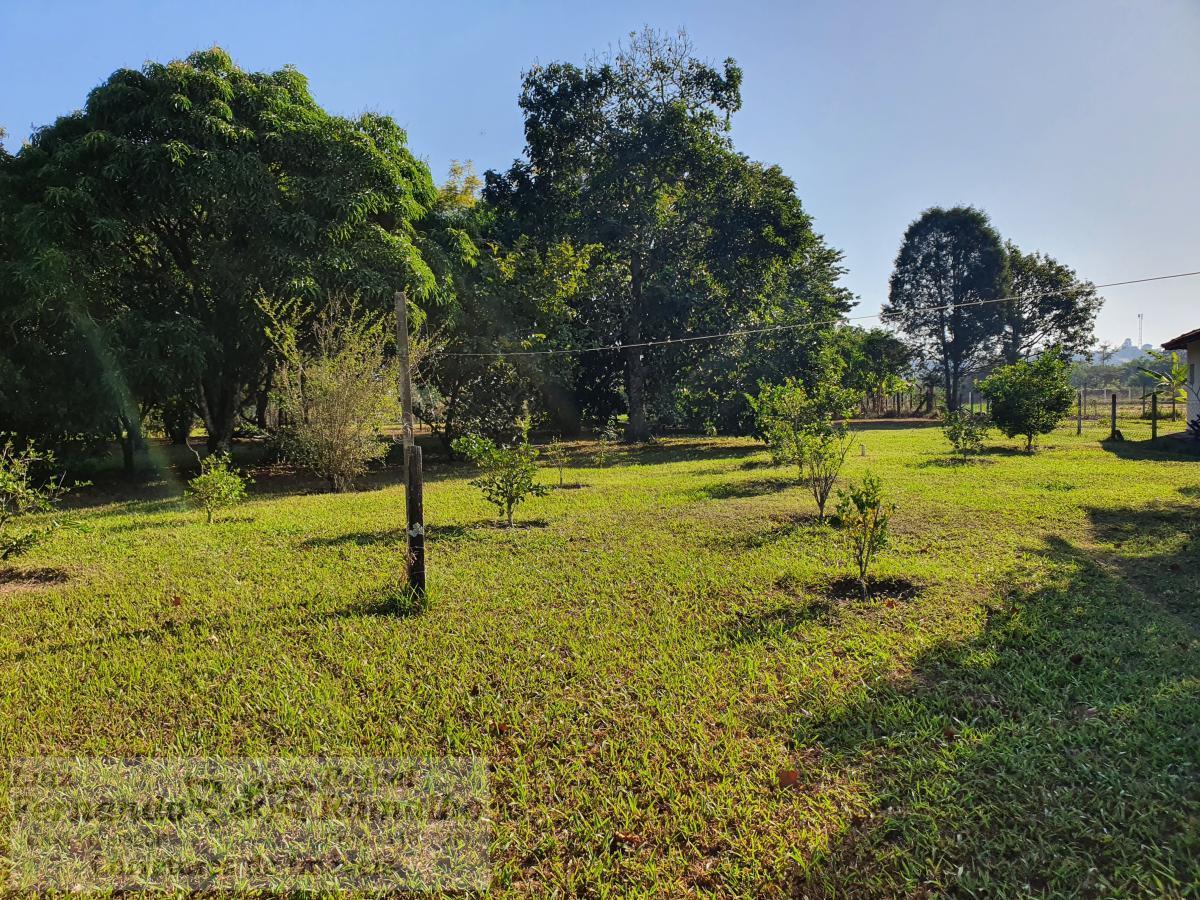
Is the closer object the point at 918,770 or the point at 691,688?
the point at 918,770

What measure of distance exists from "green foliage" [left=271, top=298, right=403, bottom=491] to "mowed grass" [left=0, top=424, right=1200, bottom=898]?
414 cm

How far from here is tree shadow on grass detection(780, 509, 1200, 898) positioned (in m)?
1.87

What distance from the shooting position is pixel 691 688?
Answer: 3100mm

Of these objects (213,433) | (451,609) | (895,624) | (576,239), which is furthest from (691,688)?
(576,239)

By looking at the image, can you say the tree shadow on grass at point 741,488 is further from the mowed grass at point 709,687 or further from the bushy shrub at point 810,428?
the mowed grass at point 709,687

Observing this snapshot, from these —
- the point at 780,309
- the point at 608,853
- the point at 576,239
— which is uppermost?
the point at 576,239

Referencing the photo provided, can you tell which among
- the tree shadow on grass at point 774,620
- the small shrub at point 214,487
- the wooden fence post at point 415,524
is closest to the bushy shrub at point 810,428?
the tree shadow on grass at point 774,620

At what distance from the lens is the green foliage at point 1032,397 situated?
13070 millimetres

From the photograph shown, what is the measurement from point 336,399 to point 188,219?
5576 mm

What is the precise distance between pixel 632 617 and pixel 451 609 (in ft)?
4.35

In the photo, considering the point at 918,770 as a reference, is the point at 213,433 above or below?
above

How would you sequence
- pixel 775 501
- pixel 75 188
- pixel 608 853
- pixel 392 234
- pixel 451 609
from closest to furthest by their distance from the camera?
pixel 608 853
pixel 451 609
pixel 775 501
pixel 75 188
pixel 392 234

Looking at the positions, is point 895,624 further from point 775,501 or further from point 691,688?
point 775,501

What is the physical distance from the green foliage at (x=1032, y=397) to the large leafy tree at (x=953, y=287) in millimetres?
23218
